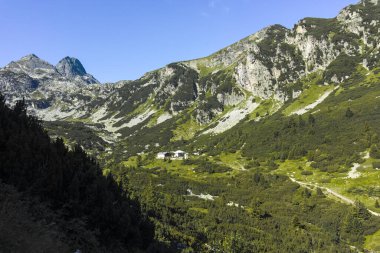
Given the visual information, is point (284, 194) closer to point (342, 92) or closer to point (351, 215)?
point (351, 215)

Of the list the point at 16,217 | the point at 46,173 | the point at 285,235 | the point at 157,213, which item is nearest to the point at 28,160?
the point at 46,173

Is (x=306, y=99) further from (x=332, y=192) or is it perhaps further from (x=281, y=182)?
(x=332, y=192)

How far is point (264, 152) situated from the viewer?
486 ft

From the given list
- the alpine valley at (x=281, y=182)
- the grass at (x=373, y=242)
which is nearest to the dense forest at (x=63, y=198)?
the alpine valley at (x=281, y=182)

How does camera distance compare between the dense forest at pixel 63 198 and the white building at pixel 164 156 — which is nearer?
the dense forest at pixel 63 198

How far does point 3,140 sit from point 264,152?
134945 mm

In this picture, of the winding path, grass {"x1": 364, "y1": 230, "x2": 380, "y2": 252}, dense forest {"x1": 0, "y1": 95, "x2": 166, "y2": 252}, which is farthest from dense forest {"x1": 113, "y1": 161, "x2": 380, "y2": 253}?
dense forest {"x1": 0, "y1": 95, "x2": 166, "y2": 252}

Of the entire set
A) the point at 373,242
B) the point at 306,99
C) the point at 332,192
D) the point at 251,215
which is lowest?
the point at 373,242

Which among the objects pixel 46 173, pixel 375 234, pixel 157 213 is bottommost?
pixel 375 234

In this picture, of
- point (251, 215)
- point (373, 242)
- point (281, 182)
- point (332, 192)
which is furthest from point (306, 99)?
point (373, 242)

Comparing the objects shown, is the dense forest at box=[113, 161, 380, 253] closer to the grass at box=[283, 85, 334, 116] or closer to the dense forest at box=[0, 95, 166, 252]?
the dense forest at box=[0, 95, 166, 252]

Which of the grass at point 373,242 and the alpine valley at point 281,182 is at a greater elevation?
the alpine valley at point 281,182

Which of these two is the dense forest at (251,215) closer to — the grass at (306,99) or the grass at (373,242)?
the grass at (373,242)

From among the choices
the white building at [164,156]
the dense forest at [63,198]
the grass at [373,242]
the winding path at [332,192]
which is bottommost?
the grass at [373,242]
